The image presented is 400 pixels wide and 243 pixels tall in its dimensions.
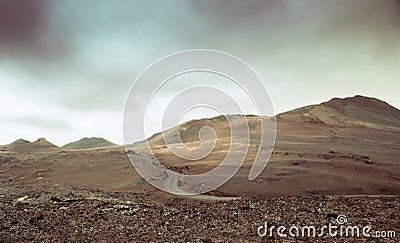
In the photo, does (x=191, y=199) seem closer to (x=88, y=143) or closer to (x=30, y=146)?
(x=30, y=146)

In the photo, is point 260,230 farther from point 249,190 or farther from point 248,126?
point 248,126

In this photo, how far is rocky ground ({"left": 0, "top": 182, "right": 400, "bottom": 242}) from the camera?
14070 millimetres

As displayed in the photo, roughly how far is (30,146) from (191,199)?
258ft

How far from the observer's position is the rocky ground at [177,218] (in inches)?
554

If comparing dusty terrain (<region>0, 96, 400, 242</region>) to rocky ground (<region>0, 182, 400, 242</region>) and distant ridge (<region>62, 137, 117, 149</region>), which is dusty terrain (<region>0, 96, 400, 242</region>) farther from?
distant ridge (<region>62, 137, 117, 149</region>)

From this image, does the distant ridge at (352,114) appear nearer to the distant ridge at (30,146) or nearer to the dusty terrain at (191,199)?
the dusty terrain at (191,199)

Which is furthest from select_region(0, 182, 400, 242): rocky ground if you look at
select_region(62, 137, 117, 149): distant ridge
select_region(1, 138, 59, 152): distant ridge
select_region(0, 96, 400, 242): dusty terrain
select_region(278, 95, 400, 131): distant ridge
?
select_region(62, 137, 117, 149): distant ridge

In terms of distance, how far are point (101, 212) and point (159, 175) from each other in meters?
15.9

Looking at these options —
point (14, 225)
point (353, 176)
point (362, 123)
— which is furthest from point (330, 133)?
point (14, 225)

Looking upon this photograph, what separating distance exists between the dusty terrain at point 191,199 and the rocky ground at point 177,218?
0.04 m

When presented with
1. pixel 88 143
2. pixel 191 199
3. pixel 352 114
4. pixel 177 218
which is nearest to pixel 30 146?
pixel 88 143

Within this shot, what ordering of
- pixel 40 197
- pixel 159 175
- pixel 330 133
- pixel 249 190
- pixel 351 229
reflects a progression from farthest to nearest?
pixel 330 133, pixel 159 175, pixel 249 190, pixel 40 197, pixel 351 229

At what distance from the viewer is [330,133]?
206ft

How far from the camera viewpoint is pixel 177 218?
16.6m
